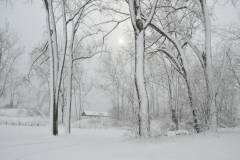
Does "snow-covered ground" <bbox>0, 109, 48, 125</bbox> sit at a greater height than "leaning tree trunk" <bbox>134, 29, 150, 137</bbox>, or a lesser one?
lesser

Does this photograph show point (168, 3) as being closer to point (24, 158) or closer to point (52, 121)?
point (52, 121)

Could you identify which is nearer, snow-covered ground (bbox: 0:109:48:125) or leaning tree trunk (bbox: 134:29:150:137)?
leaning tree trunk (bbox: 134:29:150:137)

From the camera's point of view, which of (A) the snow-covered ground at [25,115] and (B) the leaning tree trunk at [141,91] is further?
(A) the snow-covered ground at [25,115]

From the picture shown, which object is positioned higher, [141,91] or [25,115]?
[141,91]

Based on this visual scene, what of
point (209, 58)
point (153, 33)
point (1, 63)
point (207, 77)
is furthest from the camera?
point (1, 63)

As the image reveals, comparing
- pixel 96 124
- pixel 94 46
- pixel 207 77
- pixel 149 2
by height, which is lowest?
pixel 96 124

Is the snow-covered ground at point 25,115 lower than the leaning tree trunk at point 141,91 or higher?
lower

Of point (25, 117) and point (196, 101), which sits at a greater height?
point (196, 101)

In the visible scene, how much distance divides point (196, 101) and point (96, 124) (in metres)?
26.0

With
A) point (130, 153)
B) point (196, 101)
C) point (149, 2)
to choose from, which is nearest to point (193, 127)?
point (196, 101)

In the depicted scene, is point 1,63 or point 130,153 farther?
→ point 1,63

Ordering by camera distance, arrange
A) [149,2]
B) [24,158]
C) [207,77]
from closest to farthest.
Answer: [24,158], [207,77], [149,2]

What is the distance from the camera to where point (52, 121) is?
9.34m

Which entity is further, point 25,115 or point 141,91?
point 25,115
